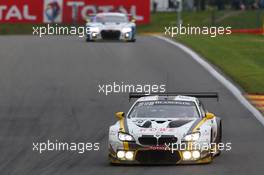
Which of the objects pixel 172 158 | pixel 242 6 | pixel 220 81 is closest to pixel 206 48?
pixel 220 81

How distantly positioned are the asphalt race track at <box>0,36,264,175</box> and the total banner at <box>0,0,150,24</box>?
16.9 m

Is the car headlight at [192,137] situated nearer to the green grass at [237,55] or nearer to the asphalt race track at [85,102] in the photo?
the asphalt race track at [85,102]

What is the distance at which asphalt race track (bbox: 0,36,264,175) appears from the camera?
16.3 meters

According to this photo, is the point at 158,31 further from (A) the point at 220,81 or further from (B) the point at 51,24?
(A) the point at 220,81

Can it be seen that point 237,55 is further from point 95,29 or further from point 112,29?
point 95,29

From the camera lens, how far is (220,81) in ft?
95.9

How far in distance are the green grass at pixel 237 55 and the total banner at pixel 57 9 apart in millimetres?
12106

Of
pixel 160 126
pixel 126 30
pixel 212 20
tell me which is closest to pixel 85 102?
pixel 160 126

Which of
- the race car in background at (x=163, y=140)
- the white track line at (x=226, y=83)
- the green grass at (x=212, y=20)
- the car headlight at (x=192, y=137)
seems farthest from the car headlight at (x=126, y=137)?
the green grass at (x=212, y=20)

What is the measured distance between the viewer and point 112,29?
44656mm

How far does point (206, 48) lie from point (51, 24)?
21.2 metres

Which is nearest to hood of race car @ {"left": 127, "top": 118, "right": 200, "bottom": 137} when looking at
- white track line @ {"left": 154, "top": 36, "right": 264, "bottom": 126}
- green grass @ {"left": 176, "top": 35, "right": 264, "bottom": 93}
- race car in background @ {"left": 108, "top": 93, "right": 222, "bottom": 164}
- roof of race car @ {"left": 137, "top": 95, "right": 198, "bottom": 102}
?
race car in background @ {"left": 108, "top": 93, "right": 222, "bottom": 164}

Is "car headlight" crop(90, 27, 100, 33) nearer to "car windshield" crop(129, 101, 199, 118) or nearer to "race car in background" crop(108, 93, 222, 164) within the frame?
"car windshield" crop(129, 101, 199, 118)

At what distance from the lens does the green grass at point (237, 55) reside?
2965cm
